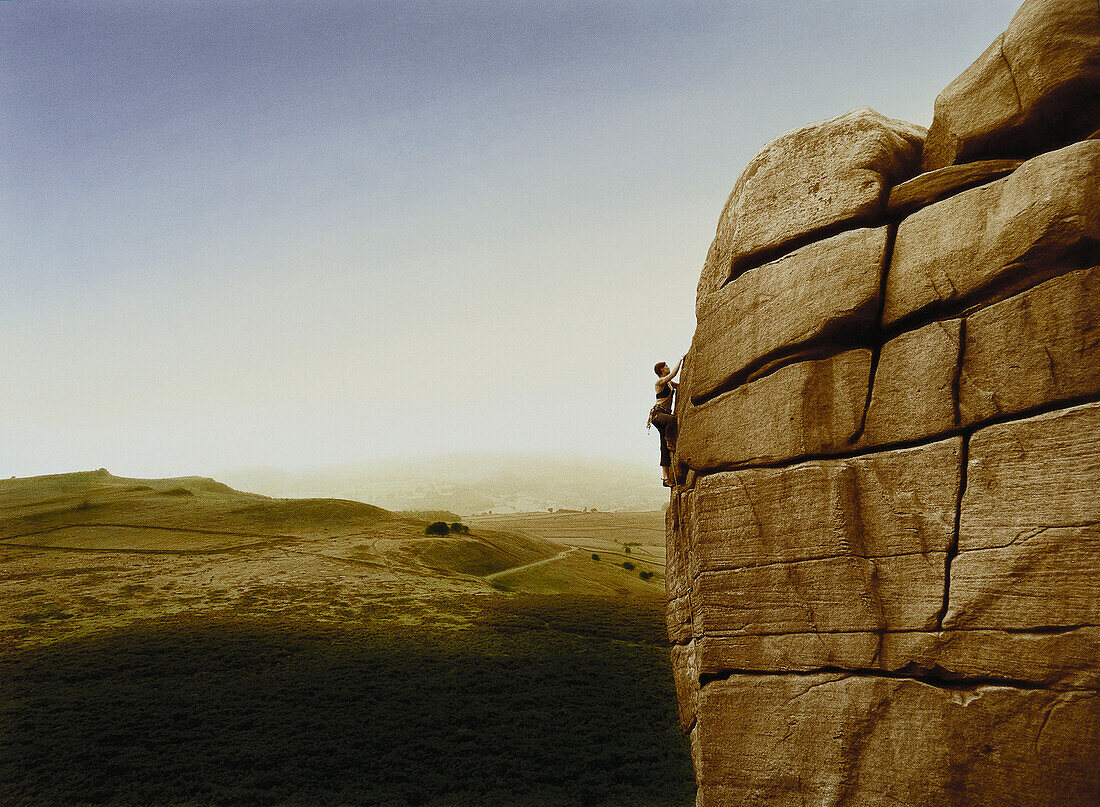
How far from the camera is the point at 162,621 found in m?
34.5

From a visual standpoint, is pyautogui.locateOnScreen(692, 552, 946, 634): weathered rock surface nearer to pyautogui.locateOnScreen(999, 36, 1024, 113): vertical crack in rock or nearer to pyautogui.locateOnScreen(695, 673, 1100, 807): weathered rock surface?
pyautogui.locateOnScreen(695, 673, 1100, 807): weathered rock surface

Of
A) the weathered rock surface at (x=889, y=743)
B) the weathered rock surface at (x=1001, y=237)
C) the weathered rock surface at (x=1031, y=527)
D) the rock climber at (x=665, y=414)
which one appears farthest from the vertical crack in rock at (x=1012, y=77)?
the weathered rock surface at (x=889, y=743)

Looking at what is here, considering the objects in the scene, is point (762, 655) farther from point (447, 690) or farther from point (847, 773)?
point (447, 690)

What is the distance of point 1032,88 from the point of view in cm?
915

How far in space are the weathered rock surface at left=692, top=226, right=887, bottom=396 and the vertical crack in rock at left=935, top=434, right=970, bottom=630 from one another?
289cm

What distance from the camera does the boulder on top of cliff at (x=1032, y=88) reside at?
8750 millimetres

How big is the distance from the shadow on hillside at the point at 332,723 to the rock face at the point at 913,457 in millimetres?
10411

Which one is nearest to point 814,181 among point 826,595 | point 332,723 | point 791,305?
point 791,305

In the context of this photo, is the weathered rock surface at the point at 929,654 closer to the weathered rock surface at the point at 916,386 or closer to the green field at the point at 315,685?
the weathered rock surface at the point at 916,386

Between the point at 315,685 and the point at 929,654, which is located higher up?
the point at 929,654

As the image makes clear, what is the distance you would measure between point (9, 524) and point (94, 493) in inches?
627

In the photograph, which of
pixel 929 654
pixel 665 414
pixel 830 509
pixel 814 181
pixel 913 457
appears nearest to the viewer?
pixel 929 654

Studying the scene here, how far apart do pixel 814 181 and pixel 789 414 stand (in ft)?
16.6

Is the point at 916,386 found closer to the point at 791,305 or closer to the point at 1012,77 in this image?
the point at 791,305
